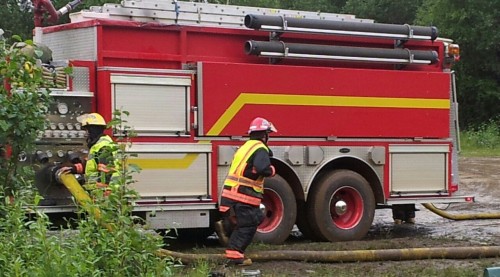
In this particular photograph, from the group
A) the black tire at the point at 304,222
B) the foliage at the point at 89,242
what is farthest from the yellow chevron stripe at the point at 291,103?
the foliage at the point at 89,242

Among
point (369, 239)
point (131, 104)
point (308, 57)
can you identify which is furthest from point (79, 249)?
point (369, 239)

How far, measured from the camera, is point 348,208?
1148 centimetres

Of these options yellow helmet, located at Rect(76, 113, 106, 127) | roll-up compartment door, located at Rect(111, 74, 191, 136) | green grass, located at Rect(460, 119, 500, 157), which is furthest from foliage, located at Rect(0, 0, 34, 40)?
yellow helmet, located at Rect(76, 113, 106, 127)

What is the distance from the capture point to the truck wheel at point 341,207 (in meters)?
11.0

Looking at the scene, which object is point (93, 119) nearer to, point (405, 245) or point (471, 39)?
point (405, 245)

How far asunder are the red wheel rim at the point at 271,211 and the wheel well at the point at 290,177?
32 cm

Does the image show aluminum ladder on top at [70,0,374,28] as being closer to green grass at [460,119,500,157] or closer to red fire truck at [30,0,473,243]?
red fire truck at [30,0,473,243]

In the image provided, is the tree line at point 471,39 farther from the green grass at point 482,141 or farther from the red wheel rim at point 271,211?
the red wheel rim at point 271,211

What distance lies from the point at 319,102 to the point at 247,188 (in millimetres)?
2196

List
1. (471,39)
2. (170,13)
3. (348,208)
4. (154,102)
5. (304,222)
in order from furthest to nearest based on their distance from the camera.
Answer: (471,39) → (348,208) → (304,222) → (170,13) → (154,102)

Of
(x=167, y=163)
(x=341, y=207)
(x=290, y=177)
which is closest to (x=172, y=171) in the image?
(x=167, y=163)

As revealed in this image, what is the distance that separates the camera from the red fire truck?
980cm

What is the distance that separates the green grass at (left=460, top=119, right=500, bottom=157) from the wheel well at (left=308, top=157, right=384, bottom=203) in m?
17.8

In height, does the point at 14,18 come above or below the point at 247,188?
above
